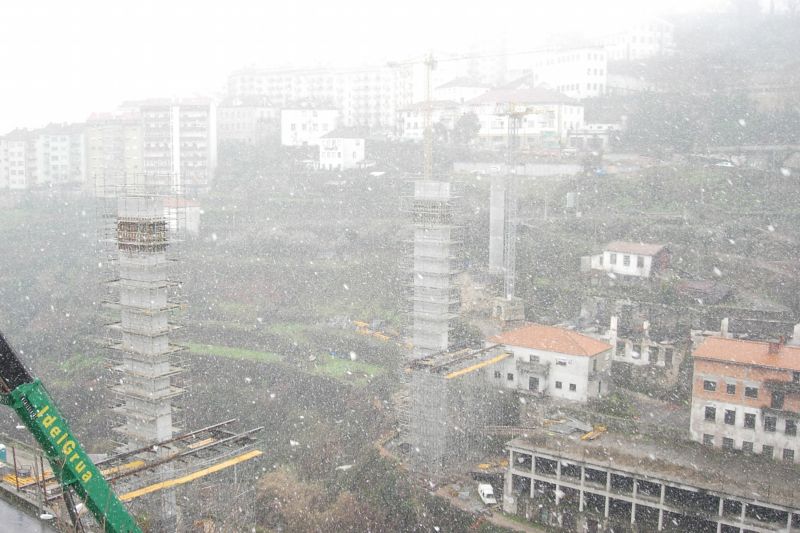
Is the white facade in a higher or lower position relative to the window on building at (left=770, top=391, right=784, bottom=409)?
higher

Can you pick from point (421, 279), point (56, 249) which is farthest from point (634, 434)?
point (56, 249)

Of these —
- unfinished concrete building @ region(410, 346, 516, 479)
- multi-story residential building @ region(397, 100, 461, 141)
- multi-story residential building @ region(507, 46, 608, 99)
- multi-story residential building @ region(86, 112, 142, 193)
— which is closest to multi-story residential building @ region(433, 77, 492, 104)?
multi-story residential building @ region(397, 100, 461, 141)

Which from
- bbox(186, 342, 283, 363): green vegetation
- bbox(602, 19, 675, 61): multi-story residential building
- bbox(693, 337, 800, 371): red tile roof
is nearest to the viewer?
bbox(693, 337, 800, 371): red tile roof

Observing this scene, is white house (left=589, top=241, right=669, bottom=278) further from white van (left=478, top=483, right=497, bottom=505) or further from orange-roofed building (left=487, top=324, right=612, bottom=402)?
white van (left=478, top=483, right=497, bottom=505)

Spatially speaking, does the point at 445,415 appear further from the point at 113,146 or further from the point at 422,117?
the point at 113,146

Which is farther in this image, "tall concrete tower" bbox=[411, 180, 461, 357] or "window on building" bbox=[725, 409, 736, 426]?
"tall concrete tower" bbox=[411, 180, 461, 357]

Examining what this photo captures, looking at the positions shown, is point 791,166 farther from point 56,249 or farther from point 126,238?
point 56,249

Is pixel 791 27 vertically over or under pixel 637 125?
over

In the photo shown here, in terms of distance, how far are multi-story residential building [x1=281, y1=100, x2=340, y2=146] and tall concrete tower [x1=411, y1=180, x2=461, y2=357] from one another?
21.5 metres

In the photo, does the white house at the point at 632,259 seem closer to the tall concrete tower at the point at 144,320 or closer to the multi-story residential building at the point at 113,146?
the tall concrete tower at the point at 144,320

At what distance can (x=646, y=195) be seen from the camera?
25.5 m

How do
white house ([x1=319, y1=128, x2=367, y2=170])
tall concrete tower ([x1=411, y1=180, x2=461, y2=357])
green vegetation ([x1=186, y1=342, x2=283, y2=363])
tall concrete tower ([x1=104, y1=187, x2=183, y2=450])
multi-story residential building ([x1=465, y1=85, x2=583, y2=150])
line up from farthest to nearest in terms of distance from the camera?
white house ([x1=319, y1=128, x2=367, y2=170])
multi-story residential building ([x1=465, y1=85, x2=583, y2=150])
green vegetation ([x1=186, y1=342, x2=283, y2=363])
tall concrete tower ([x1=411, y1=180, x2=461, y2=357])
tall concrete tower ([x1=104, y1=187, x2=183, y2=450])

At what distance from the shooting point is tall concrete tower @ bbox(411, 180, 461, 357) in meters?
16.4

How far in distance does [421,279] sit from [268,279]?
11151 millimetres
